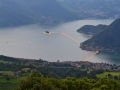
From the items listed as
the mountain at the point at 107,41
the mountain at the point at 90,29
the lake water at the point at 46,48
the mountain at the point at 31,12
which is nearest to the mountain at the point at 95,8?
the mountain at the point at 31,12

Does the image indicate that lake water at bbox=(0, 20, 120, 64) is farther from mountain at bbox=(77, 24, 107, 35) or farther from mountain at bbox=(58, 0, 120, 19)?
mountain at bbox=(58, 0, 120, 19)

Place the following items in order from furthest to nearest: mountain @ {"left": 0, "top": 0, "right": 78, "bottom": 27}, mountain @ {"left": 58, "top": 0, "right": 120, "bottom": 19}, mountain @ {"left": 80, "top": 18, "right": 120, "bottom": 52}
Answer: mountain @ {"left": 58, "top": 0, "right": 120, "bottom": 19} → mountain @ {"left": 0, "top": 0, "right": 78, "bottom": 27} → mountain @ {"left": 80, "top": 18, "right": 120, "bottom": 52}

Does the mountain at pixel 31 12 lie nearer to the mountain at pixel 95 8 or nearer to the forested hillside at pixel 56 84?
the mountain at pixel 95 8

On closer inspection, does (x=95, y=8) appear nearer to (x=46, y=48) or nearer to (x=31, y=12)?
(x=31, y=12)

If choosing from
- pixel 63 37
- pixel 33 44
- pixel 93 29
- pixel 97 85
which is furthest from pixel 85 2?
pixel 97 85

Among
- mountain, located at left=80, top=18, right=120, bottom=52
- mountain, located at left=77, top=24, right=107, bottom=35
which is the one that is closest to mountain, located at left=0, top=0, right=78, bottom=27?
mountain, located at left=77, top=24, right=107, bottom=35

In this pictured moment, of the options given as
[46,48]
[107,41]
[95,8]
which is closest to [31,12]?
[95,8]
